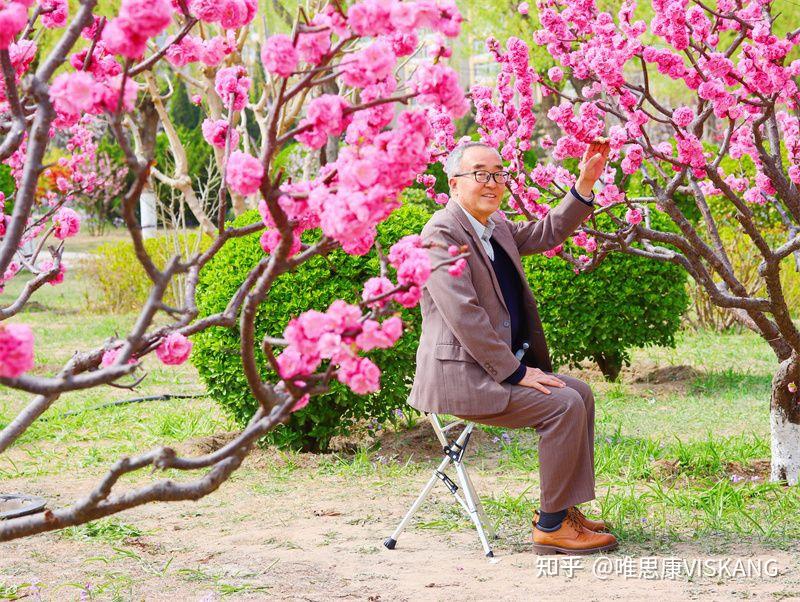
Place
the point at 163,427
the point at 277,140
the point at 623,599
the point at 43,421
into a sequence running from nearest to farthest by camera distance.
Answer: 1. the point at 277,140
2. the point at 623,599
3. the point at 163,427
4. the point at 43,421

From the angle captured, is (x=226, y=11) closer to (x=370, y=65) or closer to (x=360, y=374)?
(x=370, y=65)

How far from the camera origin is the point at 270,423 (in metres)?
2.07

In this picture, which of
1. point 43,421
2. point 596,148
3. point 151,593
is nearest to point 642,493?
point 596,148

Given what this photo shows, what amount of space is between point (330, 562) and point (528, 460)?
→ 1.78m

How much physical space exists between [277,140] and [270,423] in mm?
580

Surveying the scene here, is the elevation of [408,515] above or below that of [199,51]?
below

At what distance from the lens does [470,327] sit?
3.80m

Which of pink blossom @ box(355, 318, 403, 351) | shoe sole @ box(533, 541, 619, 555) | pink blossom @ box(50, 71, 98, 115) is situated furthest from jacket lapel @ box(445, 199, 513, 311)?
pink blossom @ box(50, 71, 98, 115)

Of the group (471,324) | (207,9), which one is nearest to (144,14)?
(207,9)

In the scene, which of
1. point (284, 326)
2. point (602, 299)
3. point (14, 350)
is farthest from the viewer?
point (602, 299)

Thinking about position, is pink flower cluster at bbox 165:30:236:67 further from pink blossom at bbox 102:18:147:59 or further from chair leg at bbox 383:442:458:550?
chair leg at bbox 383:442:458:550

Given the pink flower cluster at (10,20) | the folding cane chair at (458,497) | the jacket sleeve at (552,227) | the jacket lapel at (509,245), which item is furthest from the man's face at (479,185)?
the pink flower cluster at (10,20)

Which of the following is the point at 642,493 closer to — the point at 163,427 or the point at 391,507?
the point at 391,507

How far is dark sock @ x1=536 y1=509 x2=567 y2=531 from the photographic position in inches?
153
